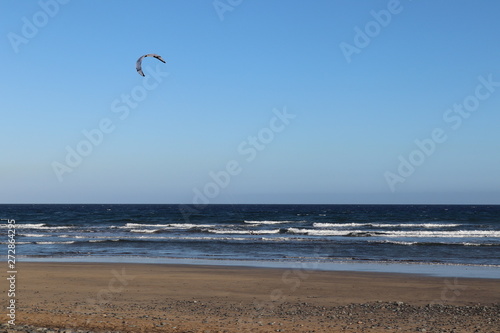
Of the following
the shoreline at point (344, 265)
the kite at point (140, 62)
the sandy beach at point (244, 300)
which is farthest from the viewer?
the shoreline at point (344, 265)

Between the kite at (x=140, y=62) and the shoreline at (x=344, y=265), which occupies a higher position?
the kite at (x=140, y=62)

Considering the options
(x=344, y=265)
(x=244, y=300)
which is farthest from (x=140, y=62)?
(x=344, y=265)

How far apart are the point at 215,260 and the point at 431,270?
934 cm

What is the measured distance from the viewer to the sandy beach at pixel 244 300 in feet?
34.0

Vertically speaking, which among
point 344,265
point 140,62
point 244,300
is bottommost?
point 244,300

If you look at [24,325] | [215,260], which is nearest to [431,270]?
[215,260]

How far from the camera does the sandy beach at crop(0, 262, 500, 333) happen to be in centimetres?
1038

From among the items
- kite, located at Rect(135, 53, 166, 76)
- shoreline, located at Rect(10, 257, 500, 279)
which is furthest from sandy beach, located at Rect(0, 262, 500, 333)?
kite, located at Rect(135, 53, 166, 76)

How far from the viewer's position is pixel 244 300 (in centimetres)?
1383

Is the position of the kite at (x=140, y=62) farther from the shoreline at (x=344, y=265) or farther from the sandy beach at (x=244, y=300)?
the shoreline at (x=344, y=265)

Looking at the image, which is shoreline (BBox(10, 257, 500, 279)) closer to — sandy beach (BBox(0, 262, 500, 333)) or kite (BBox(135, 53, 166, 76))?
→ sandy beach (BBox(0, 262, 500, 333))

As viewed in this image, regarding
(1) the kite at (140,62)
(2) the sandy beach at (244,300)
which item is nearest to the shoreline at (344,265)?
(2) the sandy beach at (244,300)

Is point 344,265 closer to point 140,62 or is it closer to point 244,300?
point 244,300

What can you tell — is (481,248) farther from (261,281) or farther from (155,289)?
(155,289)
